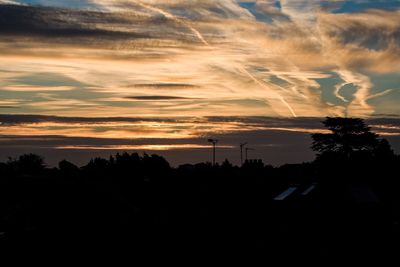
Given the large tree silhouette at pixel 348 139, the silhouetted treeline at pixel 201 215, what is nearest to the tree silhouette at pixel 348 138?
the large tree silhouette at pixel 348 139

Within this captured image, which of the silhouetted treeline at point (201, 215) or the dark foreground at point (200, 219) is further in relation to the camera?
the silhouetted treeline at point (201, 215)

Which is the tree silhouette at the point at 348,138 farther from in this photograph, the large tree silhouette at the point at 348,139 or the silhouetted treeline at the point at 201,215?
the silhouetted treeline at the point at 201,215

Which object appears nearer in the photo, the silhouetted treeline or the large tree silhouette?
the silhouetted treeline

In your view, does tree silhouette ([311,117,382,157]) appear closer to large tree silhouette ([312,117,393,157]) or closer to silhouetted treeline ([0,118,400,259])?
large tree silhouette ([312,117,393,157])

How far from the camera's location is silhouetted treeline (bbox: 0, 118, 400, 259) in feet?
80.8

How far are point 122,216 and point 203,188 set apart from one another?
1901 centimetres

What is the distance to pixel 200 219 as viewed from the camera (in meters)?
31.1

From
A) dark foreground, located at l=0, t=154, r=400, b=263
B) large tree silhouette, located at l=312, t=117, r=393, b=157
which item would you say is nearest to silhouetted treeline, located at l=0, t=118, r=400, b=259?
dark foreground, located at l=0, t=154, r=400, b=263

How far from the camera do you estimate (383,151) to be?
93000 millimetres

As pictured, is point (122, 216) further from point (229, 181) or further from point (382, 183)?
point (382, 183)

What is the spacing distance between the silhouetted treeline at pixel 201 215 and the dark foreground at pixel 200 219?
0.15ft

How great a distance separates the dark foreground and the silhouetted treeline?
4cm

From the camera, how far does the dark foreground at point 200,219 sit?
23672 millimetres

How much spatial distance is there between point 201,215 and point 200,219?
1.31 meters
